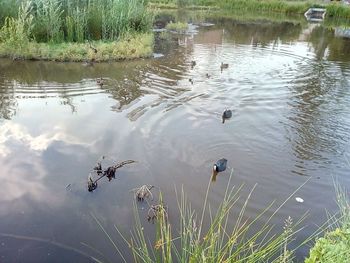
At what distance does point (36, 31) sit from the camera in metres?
12.4

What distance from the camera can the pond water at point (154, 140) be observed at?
4855 mm

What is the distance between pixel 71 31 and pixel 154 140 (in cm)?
725

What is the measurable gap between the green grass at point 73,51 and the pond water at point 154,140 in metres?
0.34

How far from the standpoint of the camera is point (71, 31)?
12516 millimetres

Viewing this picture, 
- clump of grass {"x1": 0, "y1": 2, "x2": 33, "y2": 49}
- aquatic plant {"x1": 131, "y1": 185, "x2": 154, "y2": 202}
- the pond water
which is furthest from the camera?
clump of grass {"x1": 0, "y1": 2, "x2": 33, "y2": 49}

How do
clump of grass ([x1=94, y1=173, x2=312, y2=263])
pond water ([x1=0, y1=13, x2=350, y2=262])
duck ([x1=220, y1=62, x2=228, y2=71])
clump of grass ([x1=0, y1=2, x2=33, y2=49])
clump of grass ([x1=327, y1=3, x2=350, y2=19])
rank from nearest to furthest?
1. clump of grass ([x1=94, y1=173, x2=312, y2=263])
2. pond water ([x1=0, y1=13, x2=350, y2=262])
3. clump of grass ([x1=0, y1=2, x2=33, y2=49])
4. duck ([x1=220, y1=62, x2=228, y2=71])
5. clump of grass ([x1=327, y1=3, x2=350, y2=19])

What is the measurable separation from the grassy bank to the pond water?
484 millimetres

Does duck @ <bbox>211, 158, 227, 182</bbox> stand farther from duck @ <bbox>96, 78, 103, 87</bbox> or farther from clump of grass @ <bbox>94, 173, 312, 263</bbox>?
duck @ <bbox>96, 78, 103, 87</bbox>

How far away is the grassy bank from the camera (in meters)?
11.6

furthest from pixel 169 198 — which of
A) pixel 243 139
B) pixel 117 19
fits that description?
pixel 117 19

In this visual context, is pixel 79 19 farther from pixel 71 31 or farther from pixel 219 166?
pixel 219 166

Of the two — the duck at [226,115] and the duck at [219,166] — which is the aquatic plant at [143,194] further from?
the duck at [226,115]

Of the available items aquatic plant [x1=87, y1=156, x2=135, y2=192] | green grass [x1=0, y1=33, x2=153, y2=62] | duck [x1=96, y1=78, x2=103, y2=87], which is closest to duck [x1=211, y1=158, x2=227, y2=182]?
aquatic plant [x1=87, y1=156, x2=135, y2=192]

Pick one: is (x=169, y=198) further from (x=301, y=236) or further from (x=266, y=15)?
(x=266, y=15)
